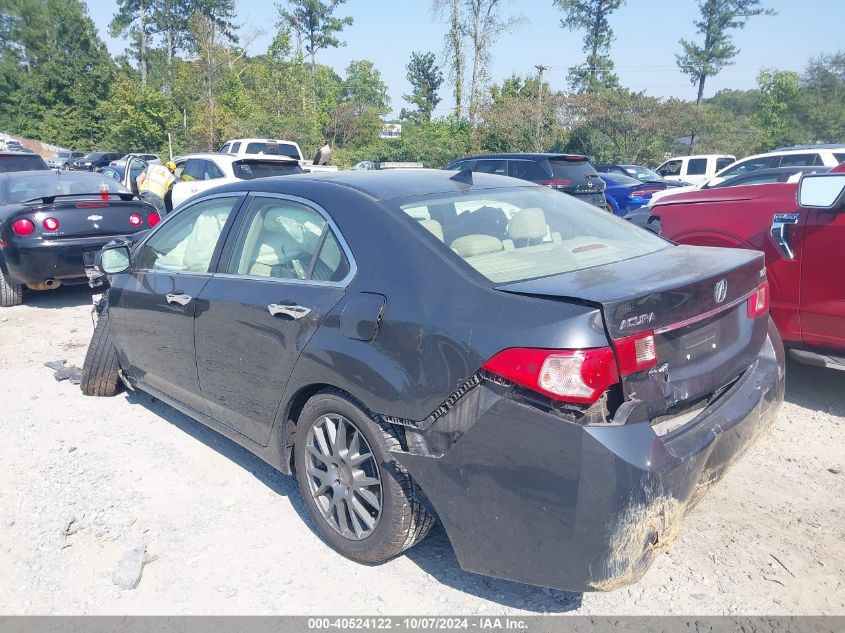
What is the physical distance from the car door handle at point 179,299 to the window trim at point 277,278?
23 cm

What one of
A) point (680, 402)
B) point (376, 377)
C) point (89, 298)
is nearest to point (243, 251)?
point (376, 377)

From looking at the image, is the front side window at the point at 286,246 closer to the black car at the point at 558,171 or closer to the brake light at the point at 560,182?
the black car at the point at 558,171

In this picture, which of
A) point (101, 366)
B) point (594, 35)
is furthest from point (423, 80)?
point (101, 366)

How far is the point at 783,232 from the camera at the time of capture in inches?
176

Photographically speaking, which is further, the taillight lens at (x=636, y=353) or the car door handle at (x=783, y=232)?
the car door handle at (x=783, y=232)

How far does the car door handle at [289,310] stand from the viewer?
115 inches

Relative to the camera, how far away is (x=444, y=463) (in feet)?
7.82

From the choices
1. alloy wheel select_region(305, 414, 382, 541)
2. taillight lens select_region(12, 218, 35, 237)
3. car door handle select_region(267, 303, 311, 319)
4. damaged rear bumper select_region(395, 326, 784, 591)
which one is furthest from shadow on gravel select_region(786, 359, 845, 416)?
taillight lens select_region(12, 218, 35, 237)

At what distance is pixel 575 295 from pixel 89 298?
8198mm

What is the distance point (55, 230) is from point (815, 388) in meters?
7.68

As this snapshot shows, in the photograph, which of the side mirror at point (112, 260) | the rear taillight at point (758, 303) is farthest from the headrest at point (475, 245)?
the side mirror at point (112, 260)

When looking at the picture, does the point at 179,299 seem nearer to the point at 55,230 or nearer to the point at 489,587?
the point at 489,587

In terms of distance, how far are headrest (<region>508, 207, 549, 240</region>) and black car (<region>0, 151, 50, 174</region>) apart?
12991 millimetres

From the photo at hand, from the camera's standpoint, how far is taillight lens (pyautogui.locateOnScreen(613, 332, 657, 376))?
7.21 ft
